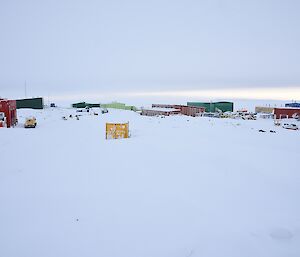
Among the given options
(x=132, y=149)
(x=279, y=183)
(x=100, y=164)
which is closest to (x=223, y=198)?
(x=279, y=183)

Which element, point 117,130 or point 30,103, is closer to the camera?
point 117,130

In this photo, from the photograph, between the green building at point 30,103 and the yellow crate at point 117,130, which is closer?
the yellow crate at point 117,130

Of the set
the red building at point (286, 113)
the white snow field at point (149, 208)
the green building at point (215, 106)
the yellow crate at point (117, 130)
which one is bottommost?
the white snow field at point (149, 208)

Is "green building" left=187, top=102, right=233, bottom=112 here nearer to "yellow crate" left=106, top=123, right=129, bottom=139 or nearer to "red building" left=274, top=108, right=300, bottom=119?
"red building" left=274, top=108, right=300, bottom=119

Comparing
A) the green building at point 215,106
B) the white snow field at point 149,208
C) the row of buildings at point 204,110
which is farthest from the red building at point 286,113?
the white snow field at point 149,208

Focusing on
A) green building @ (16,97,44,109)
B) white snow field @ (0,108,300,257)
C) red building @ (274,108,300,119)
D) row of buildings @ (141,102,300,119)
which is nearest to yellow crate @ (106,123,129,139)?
white snow field @ (0,108,300,257)

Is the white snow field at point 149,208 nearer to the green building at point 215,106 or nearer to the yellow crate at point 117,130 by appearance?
the yellow crate at point 117,130

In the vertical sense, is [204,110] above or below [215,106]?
below

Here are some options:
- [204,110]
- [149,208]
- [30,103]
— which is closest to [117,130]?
[149,208]

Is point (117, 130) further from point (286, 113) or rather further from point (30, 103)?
point (30, 103)

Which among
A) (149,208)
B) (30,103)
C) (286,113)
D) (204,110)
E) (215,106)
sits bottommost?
(149,208)

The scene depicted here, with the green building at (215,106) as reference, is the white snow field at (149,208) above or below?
below

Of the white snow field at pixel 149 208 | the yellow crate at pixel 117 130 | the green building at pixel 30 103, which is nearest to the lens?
the white snow field at pixel 149 208

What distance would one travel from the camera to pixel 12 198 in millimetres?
5609
